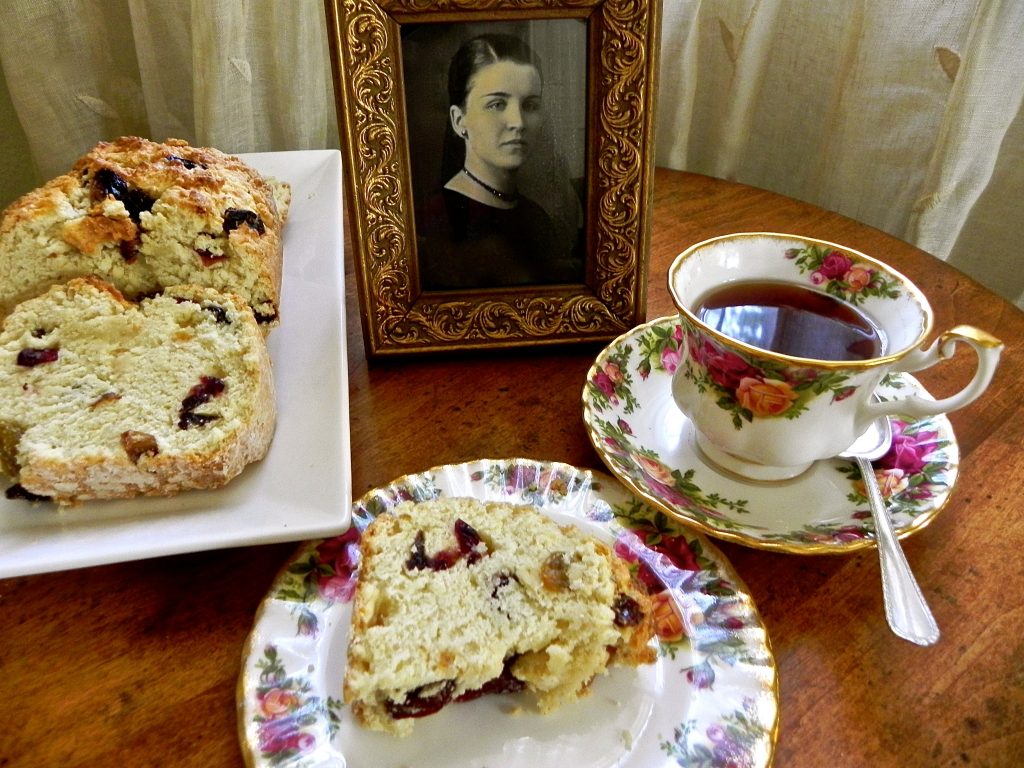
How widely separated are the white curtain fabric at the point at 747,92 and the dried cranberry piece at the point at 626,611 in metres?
1.37

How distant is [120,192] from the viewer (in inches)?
46.3

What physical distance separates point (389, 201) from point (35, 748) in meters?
0.75

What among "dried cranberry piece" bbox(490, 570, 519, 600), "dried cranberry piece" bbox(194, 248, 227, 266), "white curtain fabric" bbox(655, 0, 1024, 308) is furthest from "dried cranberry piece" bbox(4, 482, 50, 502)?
"white curtain fabric" bbox(655, 0, 1024, 308)

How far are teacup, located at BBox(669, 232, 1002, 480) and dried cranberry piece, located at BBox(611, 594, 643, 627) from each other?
28 centimetres

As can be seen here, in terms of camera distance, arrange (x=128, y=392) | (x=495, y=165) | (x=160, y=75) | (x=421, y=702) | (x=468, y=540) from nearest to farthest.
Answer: (x=421, y=702)
(x=468, y=540)
(x=128, y=392)
(x=495, y=165)
(x=160, y=75)

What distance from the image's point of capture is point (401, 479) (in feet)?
3.32

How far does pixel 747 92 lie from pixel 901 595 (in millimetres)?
1396

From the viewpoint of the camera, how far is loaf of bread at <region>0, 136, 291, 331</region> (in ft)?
3.72

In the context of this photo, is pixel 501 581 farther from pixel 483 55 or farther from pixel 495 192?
pixel 483 55

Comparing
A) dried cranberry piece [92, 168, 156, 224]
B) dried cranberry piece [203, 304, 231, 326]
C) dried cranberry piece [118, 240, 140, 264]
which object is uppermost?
dried cranberry piece [92, 168, 156, 224]

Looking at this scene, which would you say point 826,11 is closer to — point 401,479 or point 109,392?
point 401,479

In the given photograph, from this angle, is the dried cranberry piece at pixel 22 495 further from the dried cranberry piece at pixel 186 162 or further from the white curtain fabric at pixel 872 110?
the white curtain fabric at pixel 872 110

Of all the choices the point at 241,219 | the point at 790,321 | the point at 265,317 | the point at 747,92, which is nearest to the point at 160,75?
the point at 241,219

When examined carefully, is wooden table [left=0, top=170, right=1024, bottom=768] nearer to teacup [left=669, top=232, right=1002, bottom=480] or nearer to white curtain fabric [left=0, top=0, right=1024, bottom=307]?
teacup [left=669, top=232, right=1002, bottom=480]
